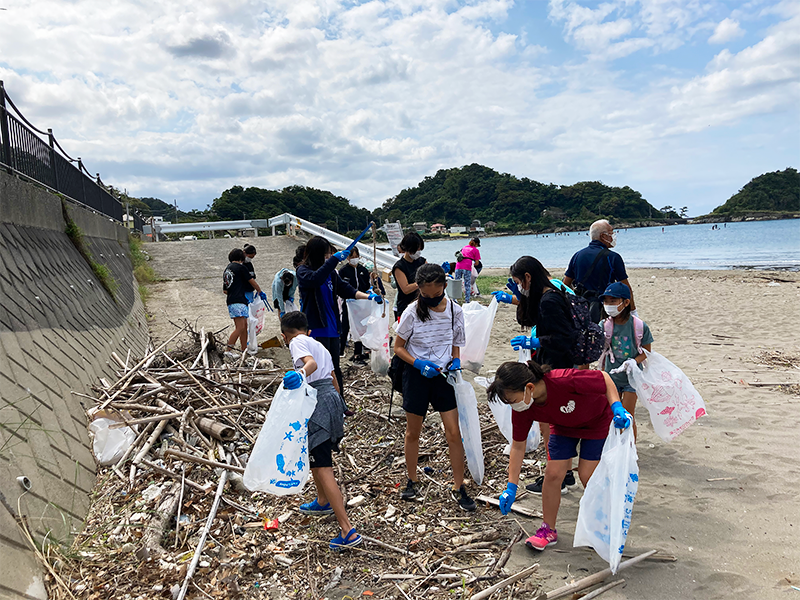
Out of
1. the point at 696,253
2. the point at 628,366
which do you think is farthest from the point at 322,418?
the point at 696,253

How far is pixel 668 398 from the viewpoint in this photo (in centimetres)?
385

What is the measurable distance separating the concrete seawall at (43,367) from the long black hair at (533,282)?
3281 mm

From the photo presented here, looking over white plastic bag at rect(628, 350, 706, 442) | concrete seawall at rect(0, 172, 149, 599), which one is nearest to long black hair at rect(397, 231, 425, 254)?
white plastic bag at rect(628, 350, 706, 442)

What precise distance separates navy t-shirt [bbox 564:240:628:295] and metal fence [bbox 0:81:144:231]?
623 cm

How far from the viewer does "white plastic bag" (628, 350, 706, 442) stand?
3.84 metres

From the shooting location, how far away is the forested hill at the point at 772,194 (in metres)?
92.3

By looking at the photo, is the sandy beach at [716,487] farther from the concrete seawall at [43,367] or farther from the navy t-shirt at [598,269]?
the concrete seawall at [43,367]

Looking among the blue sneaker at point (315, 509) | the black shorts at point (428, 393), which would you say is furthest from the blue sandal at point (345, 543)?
the black shorts at point (428, 393)

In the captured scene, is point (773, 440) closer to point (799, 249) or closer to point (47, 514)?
Answer: point (47, 514)

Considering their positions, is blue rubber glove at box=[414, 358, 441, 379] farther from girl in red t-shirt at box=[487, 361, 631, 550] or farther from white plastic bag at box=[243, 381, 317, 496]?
white plastic bag at box=[243, 381, 317, 496]

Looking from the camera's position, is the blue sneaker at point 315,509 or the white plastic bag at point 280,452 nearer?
the white plastic bag at point 280,452

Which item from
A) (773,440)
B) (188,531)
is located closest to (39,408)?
(188,531)

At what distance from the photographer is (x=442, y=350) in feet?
12.1

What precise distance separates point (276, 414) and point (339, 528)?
3.84 feet
